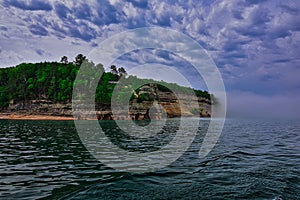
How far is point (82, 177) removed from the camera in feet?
37.0

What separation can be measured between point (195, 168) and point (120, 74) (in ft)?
370

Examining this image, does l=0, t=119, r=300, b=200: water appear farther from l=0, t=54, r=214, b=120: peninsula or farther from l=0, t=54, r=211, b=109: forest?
l=0, t=54, r=211, b=109: forest

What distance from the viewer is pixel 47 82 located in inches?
3875

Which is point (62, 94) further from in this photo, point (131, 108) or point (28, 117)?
point (131, 108)

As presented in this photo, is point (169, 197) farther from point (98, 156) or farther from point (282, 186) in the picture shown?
point (98, 156)

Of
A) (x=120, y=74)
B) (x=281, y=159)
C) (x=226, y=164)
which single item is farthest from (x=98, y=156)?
(x=120, y=74)

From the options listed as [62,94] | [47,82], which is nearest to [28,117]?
[62,94]

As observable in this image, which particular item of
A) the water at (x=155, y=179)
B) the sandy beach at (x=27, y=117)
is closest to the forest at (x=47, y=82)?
the sandy beach at (x=27, y=117)

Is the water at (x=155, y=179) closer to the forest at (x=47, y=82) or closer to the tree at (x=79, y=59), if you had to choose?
the forest at (x=47, y=82)

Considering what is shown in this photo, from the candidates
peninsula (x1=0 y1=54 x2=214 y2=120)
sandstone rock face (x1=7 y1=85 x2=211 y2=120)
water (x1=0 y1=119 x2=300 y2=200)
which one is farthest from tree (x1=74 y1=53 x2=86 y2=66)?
water (x1=0 y1=119 x2=300 y2=200)

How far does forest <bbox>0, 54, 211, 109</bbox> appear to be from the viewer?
92.5 metres

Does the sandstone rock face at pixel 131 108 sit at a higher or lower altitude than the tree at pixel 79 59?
lower

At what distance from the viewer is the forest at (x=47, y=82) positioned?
92500mm

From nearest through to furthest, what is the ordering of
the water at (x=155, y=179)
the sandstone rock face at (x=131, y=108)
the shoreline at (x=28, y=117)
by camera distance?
the water at (x=155, y=179) → the shoreline at (x=28, y=117) → the sandstone rock face at (x=131, y=108)
